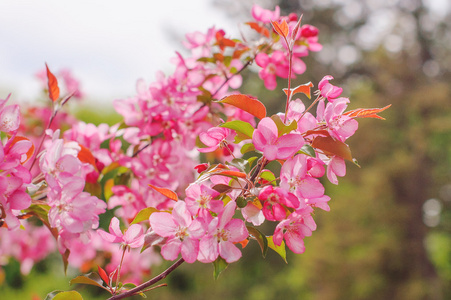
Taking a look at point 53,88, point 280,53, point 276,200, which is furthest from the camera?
point 280,53

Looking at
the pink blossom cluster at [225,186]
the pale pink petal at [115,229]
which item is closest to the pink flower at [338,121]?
the pink blossom cluster at [225,186]

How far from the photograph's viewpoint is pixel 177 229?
618 mm

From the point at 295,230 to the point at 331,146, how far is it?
128mm

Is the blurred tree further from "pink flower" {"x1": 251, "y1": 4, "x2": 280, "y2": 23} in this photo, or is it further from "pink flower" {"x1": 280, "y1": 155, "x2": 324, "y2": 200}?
"pink flower" {"x1": 280, "y1": 155, "x2": 324, "y2": 200}

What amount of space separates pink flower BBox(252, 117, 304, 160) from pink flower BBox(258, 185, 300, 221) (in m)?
0.05

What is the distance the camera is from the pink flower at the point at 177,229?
1.98 ft

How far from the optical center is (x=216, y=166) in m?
0.62

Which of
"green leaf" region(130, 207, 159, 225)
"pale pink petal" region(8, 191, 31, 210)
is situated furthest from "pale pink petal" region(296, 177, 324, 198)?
"pale pink petal" region(8, 191, 31, 210)

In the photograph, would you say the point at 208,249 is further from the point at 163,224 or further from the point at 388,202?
the point at 388,202

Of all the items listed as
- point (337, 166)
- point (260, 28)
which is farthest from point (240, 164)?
point (260, 28)

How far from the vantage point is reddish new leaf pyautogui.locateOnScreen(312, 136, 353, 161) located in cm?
62

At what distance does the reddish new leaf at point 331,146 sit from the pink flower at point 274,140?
1.6 inches

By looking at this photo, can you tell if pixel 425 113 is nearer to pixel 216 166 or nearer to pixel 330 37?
pixel 330 37

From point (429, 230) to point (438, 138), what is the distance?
4.62 feet
